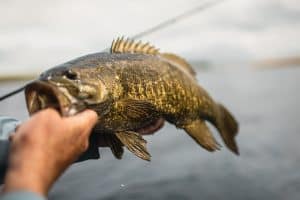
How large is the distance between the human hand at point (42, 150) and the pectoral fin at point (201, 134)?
8.16ft

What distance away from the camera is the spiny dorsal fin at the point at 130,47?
175 inches

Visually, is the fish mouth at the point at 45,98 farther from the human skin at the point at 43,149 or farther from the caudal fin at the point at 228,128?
the caudal fin at the point at 228,128

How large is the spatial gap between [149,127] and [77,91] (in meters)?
1.87

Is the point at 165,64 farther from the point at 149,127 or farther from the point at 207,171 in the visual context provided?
the point at 207,171

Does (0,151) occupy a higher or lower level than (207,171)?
higher

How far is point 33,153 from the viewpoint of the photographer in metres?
2.27

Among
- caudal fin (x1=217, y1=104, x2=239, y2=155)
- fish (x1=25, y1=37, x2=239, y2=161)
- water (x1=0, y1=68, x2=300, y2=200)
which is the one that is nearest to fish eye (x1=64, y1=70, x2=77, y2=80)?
fish (x1=25, y1=37, x2=239, y2=161)

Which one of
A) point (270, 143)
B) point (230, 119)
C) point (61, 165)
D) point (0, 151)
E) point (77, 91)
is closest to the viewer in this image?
point (61, 165)

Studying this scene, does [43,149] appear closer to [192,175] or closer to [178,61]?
[178,61]

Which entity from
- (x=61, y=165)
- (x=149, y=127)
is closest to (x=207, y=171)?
(x=149, y=127)

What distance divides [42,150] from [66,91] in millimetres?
920

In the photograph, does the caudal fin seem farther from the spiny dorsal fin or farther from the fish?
the spiny dorsal fin

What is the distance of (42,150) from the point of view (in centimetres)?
234

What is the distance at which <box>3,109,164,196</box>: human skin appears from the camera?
7.13ft
